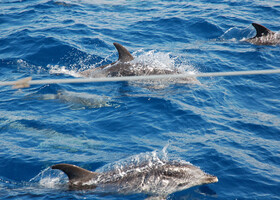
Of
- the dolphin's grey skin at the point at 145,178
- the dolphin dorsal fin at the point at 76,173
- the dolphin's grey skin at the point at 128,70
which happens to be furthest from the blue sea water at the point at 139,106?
the dolphin's grey skin at the point at 128,70

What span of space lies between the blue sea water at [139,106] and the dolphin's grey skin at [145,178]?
0.17 metres

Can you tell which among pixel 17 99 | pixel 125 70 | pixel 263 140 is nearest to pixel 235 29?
pixel 125 70

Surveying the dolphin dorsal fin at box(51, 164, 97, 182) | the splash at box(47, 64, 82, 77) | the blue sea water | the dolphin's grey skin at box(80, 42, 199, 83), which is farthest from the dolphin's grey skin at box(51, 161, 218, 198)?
the splash at box(47, 64, 82, 77)

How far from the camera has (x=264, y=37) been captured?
643 inches

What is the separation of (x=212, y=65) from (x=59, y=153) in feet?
25.4

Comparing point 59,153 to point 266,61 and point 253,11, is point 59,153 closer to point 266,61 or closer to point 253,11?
point 266,61

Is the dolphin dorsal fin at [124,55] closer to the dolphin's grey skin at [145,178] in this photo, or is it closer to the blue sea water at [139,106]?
the blue sea water at [139,106]

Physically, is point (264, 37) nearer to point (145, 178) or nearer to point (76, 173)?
point (145, 178)

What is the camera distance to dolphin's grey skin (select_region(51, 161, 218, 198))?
22.9 feet

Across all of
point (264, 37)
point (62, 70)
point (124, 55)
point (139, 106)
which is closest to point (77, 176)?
point (139, 106)

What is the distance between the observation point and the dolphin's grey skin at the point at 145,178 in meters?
6.97

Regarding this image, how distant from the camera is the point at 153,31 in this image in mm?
18141

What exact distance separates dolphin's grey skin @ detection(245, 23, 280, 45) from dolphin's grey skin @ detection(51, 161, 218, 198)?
10.5 metres

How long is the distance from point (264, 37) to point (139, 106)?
8.25m
